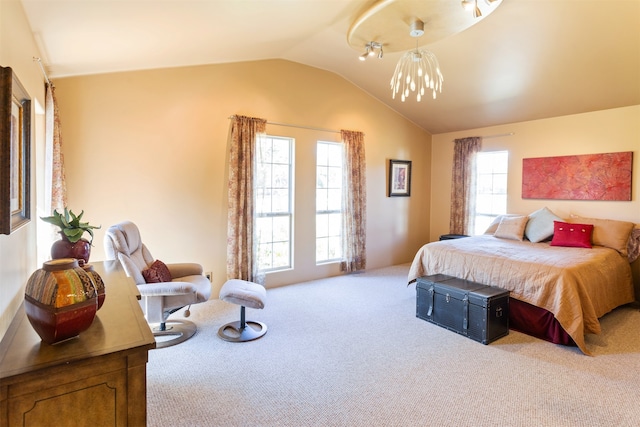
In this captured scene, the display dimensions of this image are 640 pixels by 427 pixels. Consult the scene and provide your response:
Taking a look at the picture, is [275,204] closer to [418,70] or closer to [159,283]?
[159,283]

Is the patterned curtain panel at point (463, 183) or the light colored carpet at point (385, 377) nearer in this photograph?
the light colored carpet at point (385, 377)

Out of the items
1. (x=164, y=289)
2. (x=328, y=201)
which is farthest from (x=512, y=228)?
(x=164, y=289)

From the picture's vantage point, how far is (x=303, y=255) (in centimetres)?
511

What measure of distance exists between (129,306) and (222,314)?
227cm

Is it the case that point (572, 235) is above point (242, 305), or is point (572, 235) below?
above

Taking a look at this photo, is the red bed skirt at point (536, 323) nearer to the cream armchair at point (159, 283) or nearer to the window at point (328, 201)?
the window at point (328, 201)

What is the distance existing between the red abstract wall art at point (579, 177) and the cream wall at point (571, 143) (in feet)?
0.25

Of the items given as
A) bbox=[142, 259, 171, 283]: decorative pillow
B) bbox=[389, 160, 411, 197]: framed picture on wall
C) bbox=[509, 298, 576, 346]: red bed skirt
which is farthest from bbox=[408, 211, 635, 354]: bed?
bbox=[142, 259, 171, 283]: decorative pillow

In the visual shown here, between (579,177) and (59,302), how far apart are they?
578 cm

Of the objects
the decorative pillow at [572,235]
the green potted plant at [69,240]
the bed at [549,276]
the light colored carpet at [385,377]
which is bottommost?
the light colored carpet at [385,377]

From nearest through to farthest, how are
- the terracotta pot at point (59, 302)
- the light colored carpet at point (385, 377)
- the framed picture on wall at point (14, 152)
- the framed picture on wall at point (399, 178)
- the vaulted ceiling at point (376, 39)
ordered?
the terracotta pot at point (59, 302), the framed picture on wall at point (14, 152), the light colored carpet at point (385, 377), the vaulted ceiling at point (376, 39), the framed picture on wall at point (399, 178)

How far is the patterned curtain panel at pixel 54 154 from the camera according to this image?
3074 mm

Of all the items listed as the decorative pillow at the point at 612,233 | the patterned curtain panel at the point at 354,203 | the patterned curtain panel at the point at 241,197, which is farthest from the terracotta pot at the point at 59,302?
the decorative pillow at the point at 612,233

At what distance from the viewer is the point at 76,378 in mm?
1146
